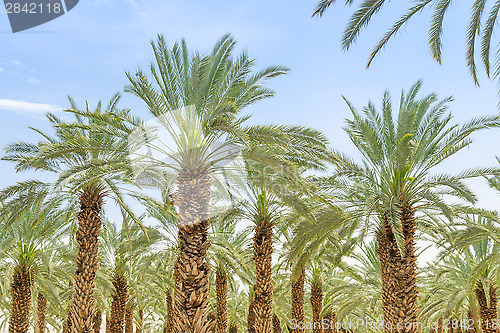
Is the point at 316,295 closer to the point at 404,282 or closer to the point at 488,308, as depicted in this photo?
the point at 488,308

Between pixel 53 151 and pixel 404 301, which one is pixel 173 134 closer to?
pixel 53 151

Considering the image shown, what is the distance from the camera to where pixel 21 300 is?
1741cm

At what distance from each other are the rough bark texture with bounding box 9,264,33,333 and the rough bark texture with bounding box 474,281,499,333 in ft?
65.0

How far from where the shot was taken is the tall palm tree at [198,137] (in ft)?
35.6

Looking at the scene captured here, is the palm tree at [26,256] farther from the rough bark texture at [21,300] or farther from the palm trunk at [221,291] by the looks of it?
the palm trunk at [221,291]

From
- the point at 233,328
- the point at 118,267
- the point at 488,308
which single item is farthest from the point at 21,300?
the point at 233,328

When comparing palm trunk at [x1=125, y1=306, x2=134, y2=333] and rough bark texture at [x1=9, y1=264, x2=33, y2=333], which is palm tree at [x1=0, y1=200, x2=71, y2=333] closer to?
rough bark texture at [x1=9, y1=264, x2=33, y2=333]

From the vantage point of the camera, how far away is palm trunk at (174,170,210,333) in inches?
424

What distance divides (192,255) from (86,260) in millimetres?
5460

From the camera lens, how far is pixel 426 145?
13500mm

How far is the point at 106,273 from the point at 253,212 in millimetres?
11317

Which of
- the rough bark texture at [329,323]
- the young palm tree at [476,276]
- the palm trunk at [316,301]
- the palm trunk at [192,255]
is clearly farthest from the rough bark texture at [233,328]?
the palm trunk at [192,255]

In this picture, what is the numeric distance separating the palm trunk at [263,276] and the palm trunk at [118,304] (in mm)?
9701

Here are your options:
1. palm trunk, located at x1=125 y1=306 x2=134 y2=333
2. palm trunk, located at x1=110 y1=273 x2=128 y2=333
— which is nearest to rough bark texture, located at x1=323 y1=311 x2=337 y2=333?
palm trunk, located at x1=110 y1=273 x2=128 y2=333
